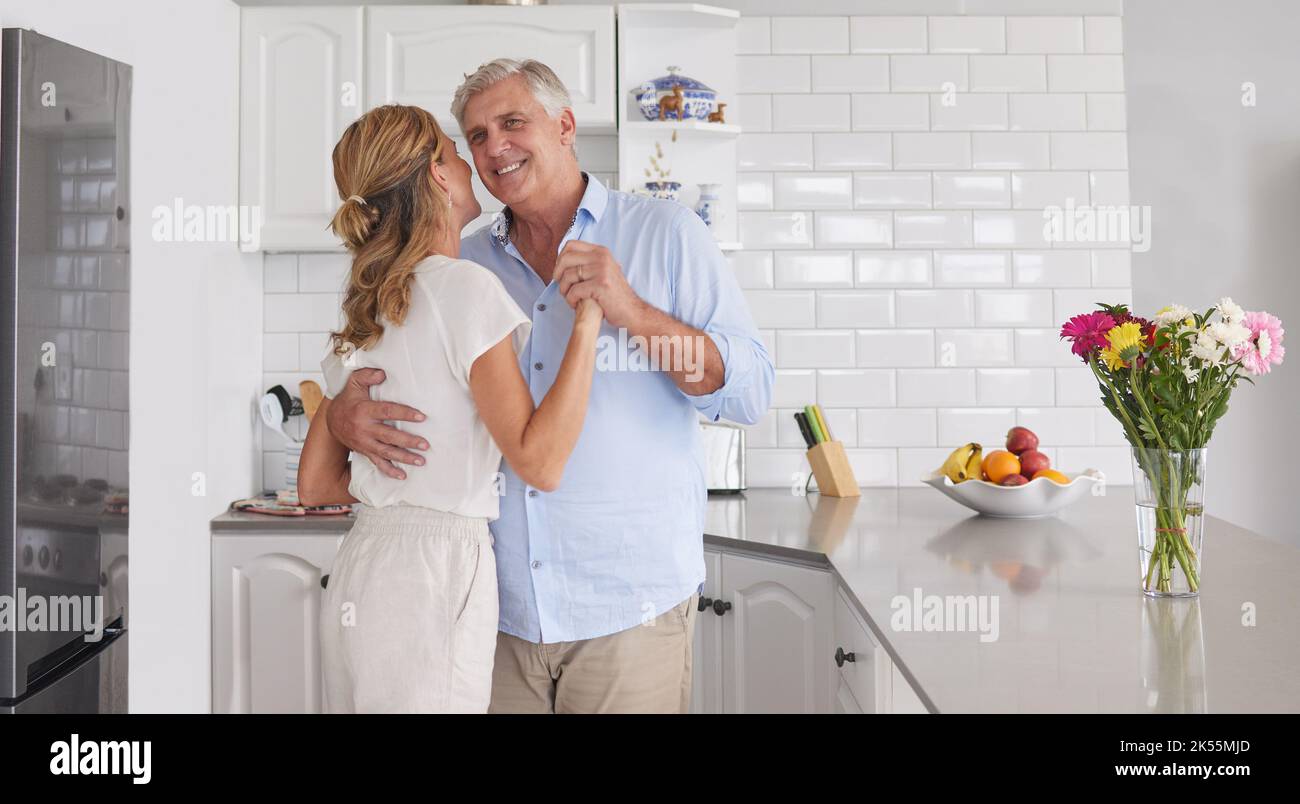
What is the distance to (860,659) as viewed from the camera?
1914 mm

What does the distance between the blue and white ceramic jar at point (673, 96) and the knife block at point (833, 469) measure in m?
0.98

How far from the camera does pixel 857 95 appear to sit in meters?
3.29

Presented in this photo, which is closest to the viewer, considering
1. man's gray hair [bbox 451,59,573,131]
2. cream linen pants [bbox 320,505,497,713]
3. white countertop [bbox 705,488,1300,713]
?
white countertop [bbox 705,488,1300,713]

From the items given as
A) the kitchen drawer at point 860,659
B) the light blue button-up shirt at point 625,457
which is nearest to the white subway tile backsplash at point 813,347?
the kitchen drawer at point 860,659

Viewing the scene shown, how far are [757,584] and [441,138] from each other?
134cm

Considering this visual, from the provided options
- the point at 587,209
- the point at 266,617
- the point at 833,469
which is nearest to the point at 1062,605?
the point at 587,209

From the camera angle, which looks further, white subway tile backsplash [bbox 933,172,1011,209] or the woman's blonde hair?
white subway tile backsplash [bbox 933,172,1011,209]

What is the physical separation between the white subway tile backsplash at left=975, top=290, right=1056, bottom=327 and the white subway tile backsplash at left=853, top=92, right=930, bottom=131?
538mm

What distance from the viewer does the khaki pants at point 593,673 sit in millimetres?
1638

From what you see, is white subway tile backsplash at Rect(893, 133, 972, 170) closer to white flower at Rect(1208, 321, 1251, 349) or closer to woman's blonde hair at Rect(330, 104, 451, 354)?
white flower at Rect(1208, 321, 1251, 349)

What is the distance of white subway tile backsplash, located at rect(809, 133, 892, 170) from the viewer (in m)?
3.29

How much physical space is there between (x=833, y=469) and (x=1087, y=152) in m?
1.23

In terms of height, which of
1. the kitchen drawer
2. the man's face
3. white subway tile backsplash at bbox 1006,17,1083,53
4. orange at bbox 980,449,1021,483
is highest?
white subway tile backsplash at bbox 1006,17,1083,53

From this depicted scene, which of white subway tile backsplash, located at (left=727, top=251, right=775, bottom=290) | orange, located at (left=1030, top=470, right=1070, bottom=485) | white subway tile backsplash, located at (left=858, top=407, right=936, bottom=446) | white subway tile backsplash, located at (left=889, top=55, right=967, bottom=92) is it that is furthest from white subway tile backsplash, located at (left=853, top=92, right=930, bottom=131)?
orange, located at (left=1030, top=470, right=1070, bottom=485)
